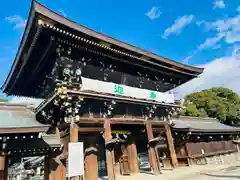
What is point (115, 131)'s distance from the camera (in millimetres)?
11633

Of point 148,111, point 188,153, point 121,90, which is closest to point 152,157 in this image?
point 148,111

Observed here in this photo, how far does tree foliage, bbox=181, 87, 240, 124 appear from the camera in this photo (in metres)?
35.9

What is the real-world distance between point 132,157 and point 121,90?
4.50 metres

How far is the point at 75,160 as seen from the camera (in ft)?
20.7

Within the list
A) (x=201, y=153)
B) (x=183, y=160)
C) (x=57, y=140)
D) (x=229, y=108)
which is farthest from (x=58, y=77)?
(x=229, y=108)

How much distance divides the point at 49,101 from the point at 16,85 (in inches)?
183

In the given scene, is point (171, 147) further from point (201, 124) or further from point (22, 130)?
point (201, 124)

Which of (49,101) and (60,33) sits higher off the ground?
Result: (60,33)

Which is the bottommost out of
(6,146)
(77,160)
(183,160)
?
(183,160)

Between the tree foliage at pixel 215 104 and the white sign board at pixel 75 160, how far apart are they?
31555 mm

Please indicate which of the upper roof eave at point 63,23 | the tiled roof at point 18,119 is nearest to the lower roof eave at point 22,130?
the tiled roof at point 18,119

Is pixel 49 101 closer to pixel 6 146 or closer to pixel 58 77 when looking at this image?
pixel 58 77

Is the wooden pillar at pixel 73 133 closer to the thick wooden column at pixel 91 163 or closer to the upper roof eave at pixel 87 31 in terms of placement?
the thick wooden column at pixel 91 163

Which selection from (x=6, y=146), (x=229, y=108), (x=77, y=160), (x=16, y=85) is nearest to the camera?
(x=77, y=160)
